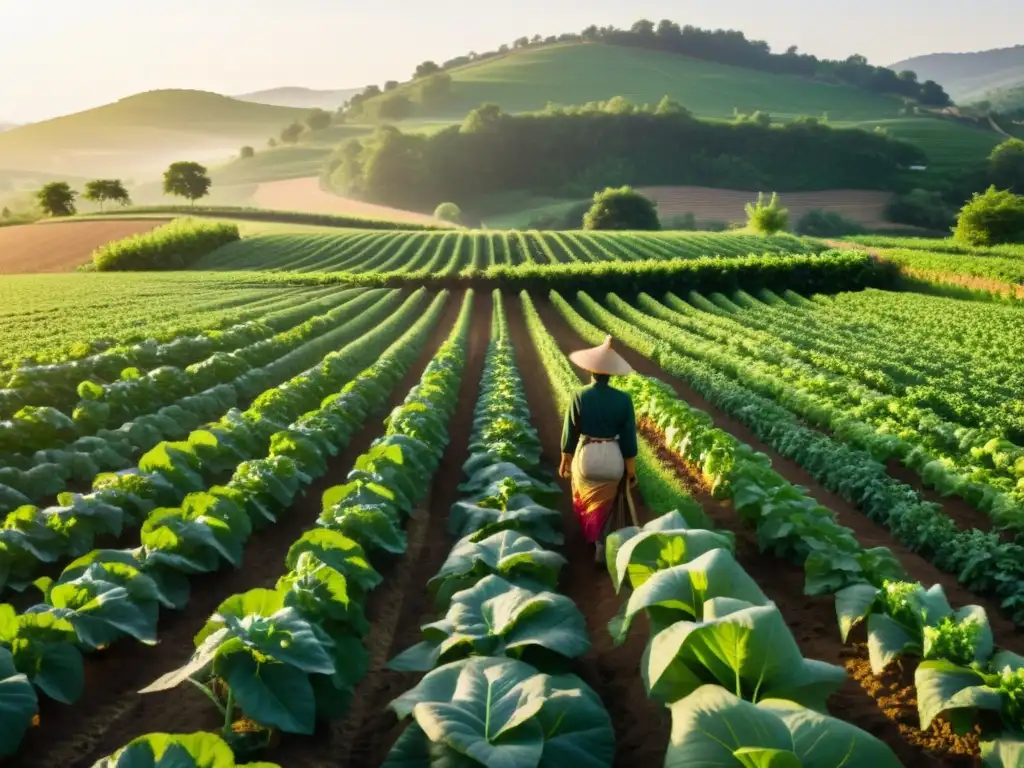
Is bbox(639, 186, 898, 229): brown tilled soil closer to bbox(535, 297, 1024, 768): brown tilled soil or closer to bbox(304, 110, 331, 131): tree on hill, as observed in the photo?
bbox(535, 297, 1024, 768): brown tilled soil

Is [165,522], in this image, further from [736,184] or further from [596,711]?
[736,184]

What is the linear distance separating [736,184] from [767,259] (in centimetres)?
7453

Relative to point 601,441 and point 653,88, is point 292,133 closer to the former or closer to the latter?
point 653,88

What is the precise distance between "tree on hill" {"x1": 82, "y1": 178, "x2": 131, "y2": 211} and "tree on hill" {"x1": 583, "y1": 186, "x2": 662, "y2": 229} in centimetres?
5854

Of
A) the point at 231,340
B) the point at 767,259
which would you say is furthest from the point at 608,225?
the point at 231,340

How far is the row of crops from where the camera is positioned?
4725 centimetres

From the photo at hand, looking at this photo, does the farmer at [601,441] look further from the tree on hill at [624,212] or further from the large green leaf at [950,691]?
the tree on hill at [624,212]

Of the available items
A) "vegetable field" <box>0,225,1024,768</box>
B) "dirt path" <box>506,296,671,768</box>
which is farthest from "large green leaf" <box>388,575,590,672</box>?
"dirt path" <box>506,296,671,768</box>

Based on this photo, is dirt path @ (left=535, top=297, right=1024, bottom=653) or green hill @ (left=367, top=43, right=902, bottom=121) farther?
green hill @ (left=367, top=43, right=902, bottom=121)

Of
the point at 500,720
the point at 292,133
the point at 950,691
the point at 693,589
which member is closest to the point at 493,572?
the point at 693,589

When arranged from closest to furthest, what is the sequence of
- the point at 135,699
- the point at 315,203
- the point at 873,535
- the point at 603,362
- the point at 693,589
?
the point at 693,589 → the point at 135,699 → the point at 603,362 → the point at 873,535 → the point at 315,203

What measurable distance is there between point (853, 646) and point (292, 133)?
7100 inches

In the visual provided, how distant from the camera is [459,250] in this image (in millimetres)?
53156

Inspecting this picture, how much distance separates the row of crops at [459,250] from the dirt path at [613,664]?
34468mm
